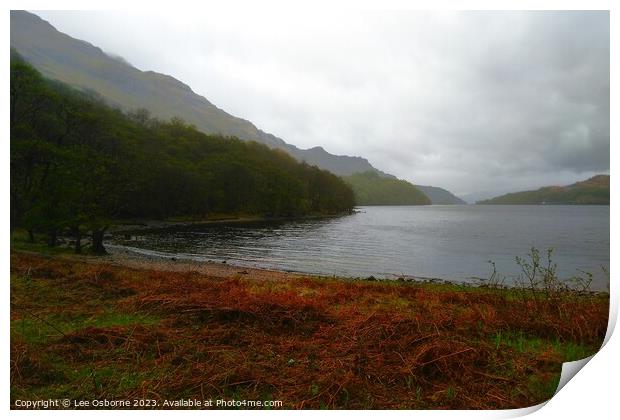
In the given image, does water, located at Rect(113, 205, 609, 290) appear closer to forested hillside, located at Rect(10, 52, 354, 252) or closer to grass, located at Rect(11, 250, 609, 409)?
forested hillside, located at Rect(10, 52, 354, 252)

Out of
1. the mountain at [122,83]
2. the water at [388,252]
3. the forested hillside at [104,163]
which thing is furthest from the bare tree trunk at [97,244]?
the mountain at [122,83]

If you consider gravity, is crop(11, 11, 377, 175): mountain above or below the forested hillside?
above

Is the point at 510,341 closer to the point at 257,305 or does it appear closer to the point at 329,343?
the point at 329,343

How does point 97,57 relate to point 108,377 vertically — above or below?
above

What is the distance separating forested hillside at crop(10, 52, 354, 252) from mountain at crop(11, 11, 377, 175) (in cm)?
29

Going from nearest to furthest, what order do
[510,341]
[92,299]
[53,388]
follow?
[53,388] < [510,341] < [92,299]

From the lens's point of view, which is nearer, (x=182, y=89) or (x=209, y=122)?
(x=182, y=89)

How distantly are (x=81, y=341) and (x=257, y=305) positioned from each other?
96.7 inches

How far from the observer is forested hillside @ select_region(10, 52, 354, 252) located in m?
7.48

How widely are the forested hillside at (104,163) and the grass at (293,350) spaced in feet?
11.3

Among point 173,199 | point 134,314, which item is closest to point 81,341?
point 134,314

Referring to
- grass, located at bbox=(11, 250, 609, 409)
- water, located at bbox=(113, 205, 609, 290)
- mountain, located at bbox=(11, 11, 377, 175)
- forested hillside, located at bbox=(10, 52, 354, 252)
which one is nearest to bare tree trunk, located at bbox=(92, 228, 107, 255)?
forested hillside, located at bbox=(10, 52, 354, 252)

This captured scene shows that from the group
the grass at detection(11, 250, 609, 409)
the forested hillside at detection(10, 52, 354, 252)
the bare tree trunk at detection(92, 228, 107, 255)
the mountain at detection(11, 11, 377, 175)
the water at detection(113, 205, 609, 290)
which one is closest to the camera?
the grass at detection(11, 250, 609, 409)

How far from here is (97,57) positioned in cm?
703
